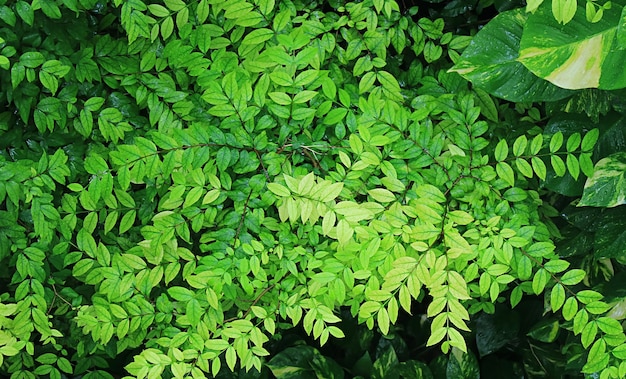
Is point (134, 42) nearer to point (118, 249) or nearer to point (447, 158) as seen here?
point (118, 249)

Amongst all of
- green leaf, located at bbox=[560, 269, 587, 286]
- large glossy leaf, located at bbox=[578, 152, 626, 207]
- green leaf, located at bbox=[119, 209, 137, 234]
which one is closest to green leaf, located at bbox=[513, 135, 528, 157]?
large glossy leaf, located at bbox=[578, 152, 626, 207]

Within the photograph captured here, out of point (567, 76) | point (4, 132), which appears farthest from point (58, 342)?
point (567, 76)

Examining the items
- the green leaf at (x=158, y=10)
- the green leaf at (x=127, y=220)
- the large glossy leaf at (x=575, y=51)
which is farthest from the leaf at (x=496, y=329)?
the green leaf at (x=158, y=10)

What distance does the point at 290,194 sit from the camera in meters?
1.31

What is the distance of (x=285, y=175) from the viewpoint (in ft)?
4.20

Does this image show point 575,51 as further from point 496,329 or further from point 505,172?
point 496,329

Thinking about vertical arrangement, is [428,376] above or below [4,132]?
below

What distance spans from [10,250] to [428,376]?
1257 millimetres

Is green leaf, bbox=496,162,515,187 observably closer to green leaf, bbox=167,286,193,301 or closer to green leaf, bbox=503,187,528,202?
green leaf, bbox=503,187,528,202

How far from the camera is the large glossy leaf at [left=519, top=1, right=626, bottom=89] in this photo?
4.17ft

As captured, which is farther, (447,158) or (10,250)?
(10,250)

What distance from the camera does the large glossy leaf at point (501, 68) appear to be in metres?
1.40

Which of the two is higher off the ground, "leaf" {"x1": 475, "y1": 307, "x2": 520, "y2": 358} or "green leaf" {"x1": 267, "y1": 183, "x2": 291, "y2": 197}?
"green leaf" {"x1": 267, "y1": 183, "x2": 291, "y2": 197}

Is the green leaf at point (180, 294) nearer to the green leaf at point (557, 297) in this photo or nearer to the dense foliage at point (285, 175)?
the dense foliage at point (285, 175)
